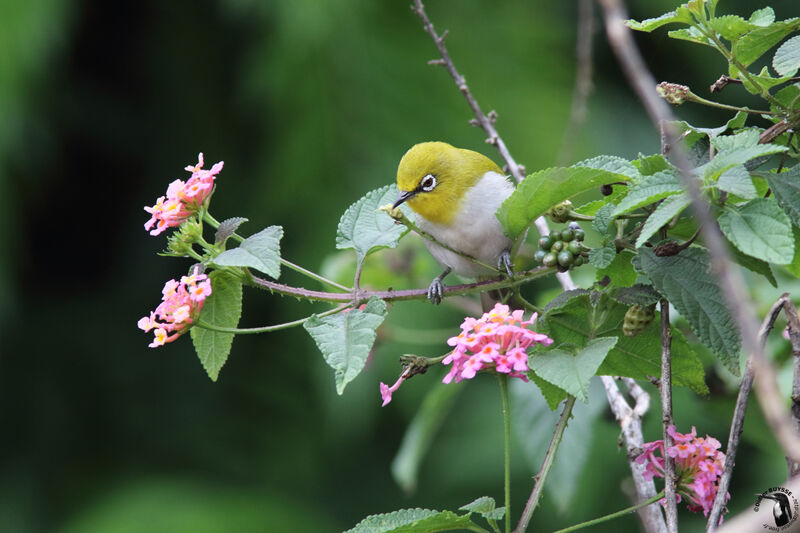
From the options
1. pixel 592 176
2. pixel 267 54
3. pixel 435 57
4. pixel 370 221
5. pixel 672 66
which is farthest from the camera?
pixel 672 66

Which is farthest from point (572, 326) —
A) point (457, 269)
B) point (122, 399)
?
point (122, 399)

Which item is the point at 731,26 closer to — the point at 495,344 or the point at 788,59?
the point at 788,59

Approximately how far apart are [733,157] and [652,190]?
0.09 m

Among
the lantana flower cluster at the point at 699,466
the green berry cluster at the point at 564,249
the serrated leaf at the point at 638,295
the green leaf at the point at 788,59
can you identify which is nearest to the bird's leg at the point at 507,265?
the green berry cluster at the point at 564,249

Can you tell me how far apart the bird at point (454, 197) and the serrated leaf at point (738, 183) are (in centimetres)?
86

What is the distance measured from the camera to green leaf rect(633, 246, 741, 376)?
922mm

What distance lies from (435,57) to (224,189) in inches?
42.9

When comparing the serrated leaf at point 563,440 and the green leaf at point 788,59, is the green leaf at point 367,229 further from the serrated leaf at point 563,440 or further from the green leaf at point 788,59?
the serrated leaf at point 563,440

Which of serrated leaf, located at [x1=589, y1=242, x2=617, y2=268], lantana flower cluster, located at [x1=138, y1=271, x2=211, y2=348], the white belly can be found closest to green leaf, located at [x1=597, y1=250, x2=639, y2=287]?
serrated leaf, located at [x1=589, y1=242, x2=617, y2=268]

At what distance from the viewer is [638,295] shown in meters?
0.96

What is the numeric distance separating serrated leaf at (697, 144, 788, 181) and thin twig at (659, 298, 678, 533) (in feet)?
0.54

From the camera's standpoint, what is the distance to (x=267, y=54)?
10.9 feet

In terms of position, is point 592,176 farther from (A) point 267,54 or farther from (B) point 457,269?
(A) point 267,54

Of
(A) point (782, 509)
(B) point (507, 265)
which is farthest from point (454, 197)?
(A) point (782, 509)
